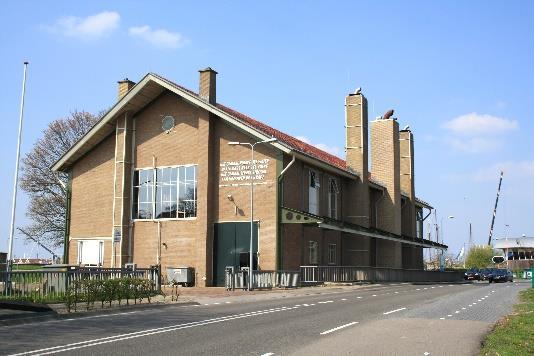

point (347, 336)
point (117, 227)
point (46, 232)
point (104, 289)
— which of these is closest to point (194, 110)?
point (117, 227)

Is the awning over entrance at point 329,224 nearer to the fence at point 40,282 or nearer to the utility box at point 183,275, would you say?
the utility box at point 183,275

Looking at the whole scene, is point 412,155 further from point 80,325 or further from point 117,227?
point 80,325

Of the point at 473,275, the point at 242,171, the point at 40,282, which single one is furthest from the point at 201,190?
the point at 473,275

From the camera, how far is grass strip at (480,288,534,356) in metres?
10.2

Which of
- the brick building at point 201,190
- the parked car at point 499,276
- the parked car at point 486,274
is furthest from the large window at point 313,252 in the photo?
the parked car at point 486,274

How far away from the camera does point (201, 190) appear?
36562 millimetres

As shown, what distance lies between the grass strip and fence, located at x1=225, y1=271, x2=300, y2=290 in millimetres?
16595

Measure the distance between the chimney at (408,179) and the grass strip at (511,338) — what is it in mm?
41220

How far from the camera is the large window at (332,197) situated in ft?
137

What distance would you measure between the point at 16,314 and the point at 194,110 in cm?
2367

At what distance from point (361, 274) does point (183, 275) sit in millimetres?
12643

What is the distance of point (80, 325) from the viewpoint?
14.6 meters

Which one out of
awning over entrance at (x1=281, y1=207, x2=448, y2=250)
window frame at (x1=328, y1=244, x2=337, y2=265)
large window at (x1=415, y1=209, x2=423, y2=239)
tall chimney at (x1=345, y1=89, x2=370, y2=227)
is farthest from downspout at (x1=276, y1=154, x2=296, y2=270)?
large window at (x1=415, y1=209, x2=423, y2=239)

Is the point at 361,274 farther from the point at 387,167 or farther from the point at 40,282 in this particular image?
the point at 40,282
